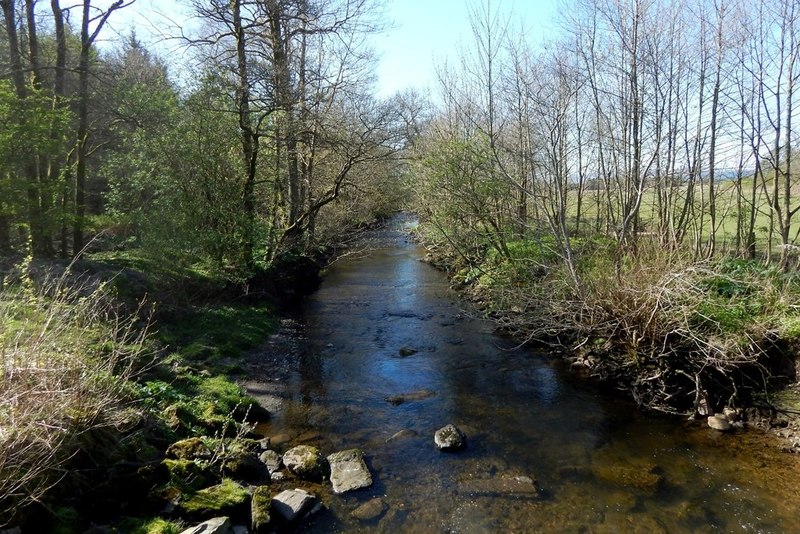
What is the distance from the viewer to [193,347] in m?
9.18

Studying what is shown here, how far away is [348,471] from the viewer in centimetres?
576

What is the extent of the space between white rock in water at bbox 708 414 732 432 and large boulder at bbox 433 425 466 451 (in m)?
3.54

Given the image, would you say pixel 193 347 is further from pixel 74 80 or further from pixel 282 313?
pixel 74 80

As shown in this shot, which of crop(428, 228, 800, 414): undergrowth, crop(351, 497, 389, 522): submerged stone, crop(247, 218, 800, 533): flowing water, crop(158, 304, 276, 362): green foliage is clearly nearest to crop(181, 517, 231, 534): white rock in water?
crop(247, 218, 800, 533): flowing water

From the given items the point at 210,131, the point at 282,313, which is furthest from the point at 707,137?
the point at 210,131

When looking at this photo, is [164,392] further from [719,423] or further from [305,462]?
[719,423]

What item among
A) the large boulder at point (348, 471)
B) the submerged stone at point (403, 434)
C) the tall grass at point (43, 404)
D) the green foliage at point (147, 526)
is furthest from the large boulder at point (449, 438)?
the tall grass at point (43, 404)

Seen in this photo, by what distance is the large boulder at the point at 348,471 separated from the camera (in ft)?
18.1

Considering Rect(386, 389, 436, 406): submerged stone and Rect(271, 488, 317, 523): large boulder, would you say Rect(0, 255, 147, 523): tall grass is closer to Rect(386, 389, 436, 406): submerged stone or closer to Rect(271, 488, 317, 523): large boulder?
Rect(271, 488, 317, 523): large boulder

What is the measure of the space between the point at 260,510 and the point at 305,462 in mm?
1051


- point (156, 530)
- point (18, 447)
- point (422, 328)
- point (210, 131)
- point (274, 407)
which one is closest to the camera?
point (18, 447)

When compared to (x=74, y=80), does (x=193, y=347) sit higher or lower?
lower

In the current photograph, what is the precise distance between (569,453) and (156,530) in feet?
15.9

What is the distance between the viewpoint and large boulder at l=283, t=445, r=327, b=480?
18.6 feet
